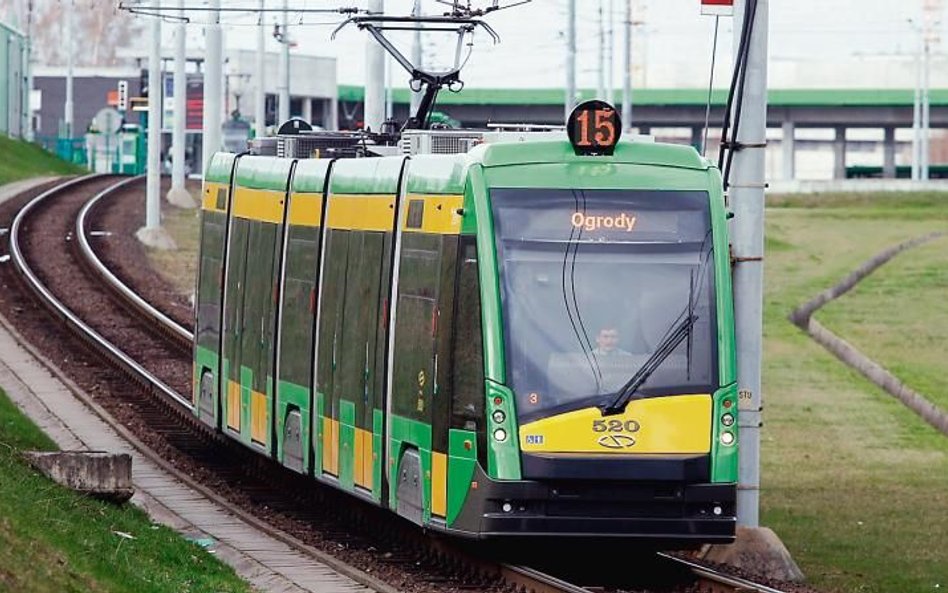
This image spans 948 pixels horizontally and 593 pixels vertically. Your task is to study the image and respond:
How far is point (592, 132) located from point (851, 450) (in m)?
13.4

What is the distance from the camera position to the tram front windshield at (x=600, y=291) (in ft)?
51.6

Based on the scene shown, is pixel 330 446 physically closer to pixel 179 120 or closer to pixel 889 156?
pixel 179 120

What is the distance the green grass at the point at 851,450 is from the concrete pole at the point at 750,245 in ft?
2.98

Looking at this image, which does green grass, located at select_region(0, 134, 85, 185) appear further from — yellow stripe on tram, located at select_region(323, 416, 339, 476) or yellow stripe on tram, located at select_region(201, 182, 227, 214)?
yellow stripe on tram, located at select_region(323, 416, 339, 476)

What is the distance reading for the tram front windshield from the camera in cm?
1574

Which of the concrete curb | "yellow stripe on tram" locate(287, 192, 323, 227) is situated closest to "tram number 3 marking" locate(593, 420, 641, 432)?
"yellow stripe on tram" locate(287, 192, 323, 227)

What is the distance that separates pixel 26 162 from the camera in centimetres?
8944

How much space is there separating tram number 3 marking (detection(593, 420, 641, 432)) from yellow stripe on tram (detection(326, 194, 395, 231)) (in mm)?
2927

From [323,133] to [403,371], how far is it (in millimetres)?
5532

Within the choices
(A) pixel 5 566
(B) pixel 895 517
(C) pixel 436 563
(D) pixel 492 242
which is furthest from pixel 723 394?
(B) pixel 895 517

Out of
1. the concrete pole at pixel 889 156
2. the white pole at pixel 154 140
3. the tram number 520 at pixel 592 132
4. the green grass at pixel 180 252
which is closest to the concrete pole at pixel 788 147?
the concrete pole at pixel 889 156

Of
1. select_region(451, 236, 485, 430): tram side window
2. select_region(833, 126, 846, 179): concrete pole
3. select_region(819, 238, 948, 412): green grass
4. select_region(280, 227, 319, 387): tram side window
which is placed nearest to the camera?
select_region(451, 236, 485, 430): tram side window

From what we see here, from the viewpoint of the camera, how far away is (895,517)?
22469mm

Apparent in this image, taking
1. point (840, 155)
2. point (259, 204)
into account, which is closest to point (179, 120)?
point (259, 204)
